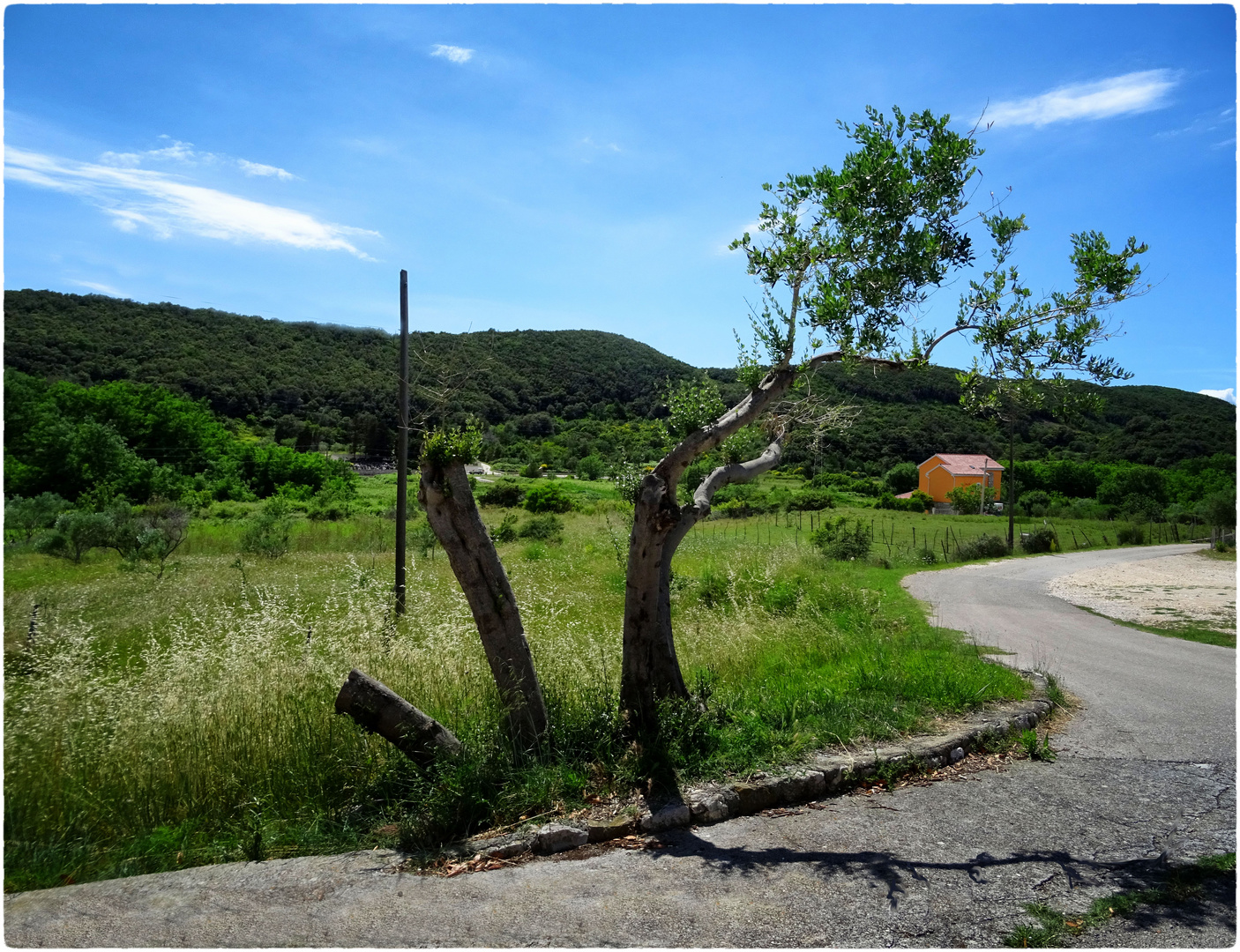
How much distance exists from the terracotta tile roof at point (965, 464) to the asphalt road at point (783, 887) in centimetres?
6680

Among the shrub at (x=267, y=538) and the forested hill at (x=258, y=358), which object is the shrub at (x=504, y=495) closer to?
the forested hill at (x=258, y=358)

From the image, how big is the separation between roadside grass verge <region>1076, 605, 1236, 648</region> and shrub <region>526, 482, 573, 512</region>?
26.8 m

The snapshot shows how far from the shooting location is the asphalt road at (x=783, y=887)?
11.2 feet

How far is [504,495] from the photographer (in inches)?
1622

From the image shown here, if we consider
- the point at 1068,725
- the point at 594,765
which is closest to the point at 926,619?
the point at 1068,725

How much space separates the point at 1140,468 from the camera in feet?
198

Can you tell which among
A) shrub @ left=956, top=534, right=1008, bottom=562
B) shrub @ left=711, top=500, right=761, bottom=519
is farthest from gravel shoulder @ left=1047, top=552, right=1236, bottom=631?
shrub @ left=711, top=500, right=761, bottom=519

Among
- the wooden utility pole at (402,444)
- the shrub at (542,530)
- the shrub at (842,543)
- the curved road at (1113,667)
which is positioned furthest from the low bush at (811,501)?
the wooden utility pole at (402,444)

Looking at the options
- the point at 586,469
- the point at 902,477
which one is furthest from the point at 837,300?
the point at 902,477

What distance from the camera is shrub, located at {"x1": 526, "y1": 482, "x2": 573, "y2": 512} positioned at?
3891cm

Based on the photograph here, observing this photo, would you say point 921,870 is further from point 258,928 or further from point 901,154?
point 901,154

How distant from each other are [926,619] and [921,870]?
37.9 feet

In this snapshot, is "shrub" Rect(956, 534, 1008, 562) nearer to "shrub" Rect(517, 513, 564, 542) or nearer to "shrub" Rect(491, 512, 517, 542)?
"shrub" Rect(517, 513, 564, 542)

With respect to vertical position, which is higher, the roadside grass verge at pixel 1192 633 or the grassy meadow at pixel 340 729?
the grassy meadow at pixel 340 729
